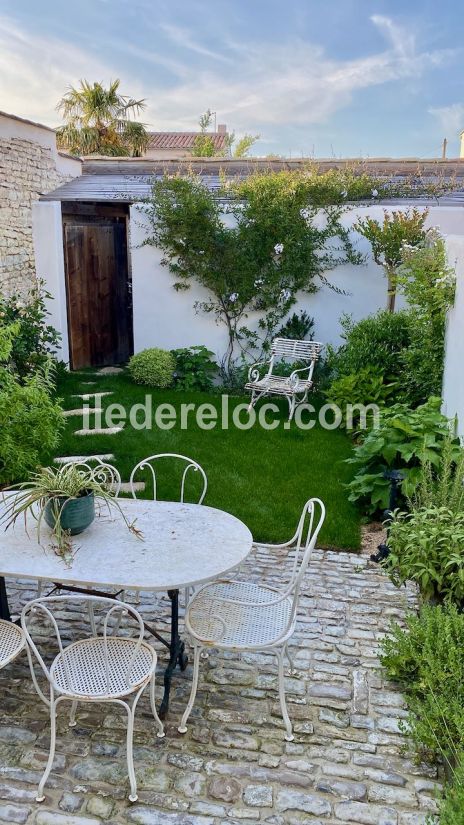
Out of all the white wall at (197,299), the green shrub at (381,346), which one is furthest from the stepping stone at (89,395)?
the green shrub at (381,346)

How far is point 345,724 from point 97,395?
18.6 feet

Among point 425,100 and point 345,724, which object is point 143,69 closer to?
point 425,100

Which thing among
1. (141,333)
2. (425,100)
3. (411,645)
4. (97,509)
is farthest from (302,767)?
(425,100)

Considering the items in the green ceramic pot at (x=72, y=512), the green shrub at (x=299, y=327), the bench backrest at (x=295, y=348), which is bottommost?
the green ceramic pot at (x=72, y=512)

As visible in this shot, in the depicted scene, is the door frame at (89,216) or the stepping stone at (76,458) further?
the door frame at (89,216)

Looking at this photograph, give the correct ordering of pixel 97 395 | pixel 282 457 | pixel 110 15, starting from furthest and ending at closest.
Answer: pixel 110 15 < pixel 97 395 < pixel 282 457

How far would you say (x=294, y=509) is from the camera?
4871 mm

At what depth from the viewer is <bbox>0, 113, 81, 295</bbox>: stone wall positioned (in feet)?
24.8

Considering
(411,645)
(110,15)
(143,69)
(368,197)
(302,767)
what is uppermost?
(143,69)

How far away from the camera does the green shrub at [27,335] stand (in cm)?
705

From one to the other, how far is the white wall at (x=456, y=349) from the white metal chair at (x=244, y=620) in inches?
81.9

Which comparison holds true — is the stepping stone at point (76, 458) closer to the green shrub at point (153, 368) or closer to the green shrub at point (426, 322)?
the green shrub at point (153, 368)

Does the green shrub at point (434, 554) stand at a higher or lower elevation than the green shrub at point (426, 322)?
lower

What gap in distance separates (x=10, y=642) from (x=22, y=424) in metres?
2.03
